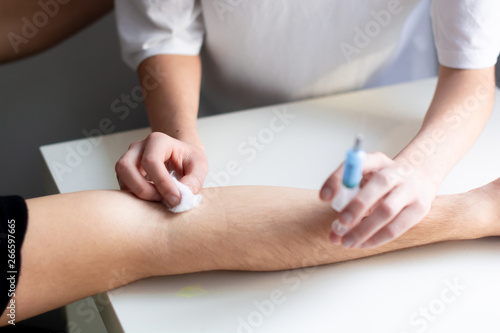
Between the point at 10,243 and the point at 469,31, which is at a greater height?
the point at 469,31

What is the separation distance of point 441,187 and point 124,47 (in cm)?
59

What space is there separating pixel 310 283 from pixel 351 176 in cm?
17

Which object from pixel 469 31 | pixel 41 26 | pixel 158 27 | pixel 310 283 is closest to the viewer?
pixel 310 283

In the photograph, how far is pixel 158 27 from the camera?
0.96 metres

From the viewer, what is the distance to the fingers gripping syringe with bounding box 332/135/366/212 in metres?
0.54

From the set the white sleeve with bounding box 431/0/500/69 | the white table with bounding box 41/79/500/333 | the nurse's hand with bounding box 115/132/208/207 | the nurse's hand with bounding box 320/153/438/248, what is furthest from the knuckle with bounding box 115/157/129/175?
the white sleeve with bounding box 431/0/500/69

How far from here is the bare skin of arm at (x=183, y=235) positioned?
64 cm

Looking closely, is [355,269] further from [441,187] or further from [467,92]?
[467,92]

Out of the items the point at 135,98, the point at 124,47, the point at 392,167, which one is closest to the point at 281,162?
the point at 392,167

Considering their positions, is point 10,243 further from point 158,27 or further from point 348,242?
point 158,27

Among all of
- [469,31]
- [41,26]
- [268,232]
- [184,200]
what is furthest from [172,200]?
[41,26]

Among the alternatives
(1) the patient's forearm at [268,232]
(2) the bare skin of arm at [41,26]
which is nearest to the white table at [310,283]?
(1) the patient's forearm at [268,232]

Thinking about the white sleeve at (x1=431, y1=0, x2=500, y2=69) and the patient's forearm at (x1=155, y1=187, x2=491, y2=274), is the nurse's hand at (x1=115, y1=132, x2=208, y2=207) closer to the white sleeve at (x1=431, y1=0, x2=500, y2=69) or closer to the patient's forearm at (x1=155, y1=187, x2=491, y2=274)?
the patient's forearm at (x1=155, y1=187, x2=491, y2=274)

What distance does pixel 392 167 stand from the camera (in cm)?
65
